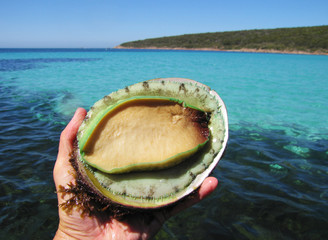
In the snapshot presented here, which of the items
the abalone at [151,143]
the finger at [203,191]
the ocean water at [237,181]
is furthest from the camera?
the ocean water at [237,181]

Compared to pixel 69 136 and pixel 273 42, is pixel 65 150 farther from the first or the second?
pixel 273 42

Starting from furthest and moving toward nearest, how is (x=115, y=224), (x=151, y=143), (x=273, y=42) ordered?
1. (x=273, y=42)
2. (x=115, y=224)
3. (x=151, y=143)

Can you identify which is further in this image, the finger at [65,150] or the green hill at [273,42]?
the green hill at [273,42]

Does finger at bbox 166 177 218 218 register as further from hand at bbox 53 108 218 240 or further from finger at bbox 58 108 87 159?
finger at bbox 58 108 87 159

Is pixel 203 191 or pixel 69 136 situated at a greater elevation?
pixel 69 136

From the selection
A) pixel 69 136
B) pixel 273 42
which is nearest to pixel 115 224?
pixel 69 136

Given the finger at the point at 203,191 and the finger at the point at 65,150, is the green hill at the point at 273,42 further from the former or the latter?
the finger at the point at 65,150

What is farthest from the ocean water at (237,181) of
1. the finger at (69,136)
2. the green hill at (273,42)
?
the green hill at (273,42)

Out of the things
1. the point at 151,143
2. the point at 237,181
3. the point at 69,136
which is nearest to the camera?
the point at 151,143
